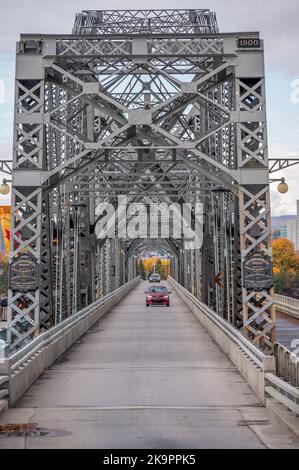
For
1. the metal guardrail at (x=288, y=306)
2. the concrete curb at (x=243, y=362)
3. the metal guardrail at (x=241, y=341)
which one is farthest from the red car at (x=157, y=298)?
the concrete curb at (x=243, y=362)

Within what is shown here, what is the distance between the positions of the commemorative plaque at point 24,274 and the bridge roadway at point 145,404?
2.25 meters

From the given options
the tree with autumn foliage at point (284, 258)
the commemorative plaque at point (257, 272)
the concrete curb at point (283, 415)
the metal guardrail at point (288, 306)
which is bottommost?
the metal guardrail at point (288, 306)

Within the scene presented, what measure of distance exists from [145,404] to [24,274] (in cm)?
705

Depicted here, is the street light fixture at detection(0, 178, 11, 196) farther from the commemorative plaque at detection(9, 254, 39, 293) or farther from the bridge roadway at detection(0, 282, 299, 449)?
the bridge roadway at detection(0, 282, 299, 449)

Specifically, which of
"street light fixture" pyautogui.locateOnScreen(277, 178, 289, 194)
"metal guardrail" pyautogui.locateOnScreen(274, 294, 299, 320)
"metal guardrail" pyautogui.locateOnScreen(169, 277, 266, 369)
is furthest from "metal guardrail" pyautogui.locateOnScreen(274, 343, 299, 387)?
"metal guardrail" pyautogui.locateOnScreen(274, 294, 299, 320)

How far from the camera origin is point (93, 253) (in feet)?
123

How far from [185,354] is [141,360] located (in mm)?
1976

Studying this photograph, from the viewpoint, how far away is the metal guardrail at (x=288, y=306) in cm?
4853

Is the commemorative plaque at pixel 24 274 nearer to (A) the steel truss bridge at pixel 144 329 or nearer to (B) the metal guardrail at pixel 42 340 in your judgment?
(A) the steel truss bridge at pixel 144 329

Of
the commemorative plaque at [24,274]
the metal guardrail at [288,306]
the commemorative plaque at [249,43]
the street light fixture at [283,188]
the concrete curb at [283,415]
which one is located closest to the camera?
the concrete curb at [283,415]

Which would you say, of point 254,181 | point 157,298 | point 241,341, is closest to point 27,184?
point 254,181

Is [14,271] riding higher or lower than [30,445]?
higher
